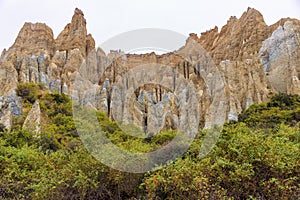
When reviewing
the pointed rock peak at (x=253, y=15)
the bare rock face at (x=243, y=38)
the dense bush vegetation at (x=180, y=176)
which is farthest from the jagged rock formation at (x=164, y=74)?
the dense bush vegetation at (x=180, y=176)

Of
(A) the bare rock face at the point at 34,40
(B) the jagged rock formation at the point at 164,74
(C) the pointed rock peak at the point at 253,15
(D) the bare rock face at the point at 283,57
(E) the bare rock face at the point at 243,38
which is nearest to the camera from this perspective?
(B) the jagged rock formation at the point at 164,74

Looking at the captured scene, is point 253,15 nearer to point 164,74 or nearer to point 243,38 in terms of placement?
point 243,38

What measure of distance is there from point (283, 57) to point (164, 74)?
1349 cm

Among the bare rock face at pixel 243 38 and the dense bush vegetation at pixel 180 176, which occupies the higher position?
the bare rock face at pixel 243 38

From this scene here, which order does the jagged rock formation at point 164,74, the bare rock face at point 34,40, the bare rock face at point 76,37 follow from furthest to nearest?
the bare rock face at point 76,37 < the bare rock face at point 34,40 < the jagged rock formation at point 164,74

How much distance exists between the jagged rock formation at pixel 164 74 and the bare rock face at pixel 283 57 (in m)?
0.10

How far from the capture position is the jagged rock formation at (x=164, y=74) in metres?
32.0

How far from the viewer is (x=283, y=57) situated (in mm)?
37594

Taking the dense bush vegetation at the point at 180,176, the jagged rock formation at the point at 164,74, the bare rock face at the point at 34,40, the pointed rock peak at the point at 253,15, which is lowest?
the dense bush vegetation at the point at 180,176

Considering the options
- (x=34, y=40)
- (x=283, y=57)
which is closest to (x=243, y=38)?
(x=283, y=57)

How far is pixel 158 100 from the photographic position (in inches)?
1487

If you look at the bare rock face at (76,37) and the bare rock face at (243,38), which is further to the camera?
the bare rock face at (76,37)

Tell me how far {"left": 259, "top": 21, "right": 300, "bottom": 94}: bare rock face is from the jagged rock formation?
0.31 ft

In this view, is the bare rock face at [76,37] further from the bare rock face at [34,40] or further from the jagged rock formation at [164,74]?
the bare rock face at [34,40]
